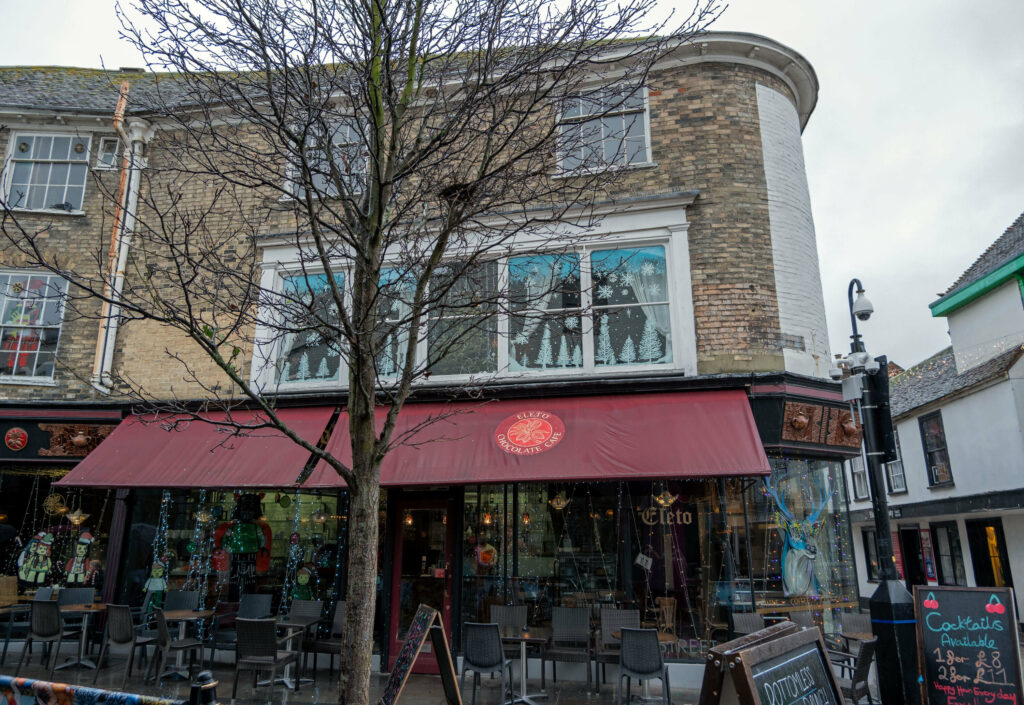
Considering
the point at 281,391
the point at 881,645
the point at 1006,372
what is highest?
the point at 1006,372

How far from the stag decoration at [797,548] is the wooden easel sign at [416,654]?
563 cm

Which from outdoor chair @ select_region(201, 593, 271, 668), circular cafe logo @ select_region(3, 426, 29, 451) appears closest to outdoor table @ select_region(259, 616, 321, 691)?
outdoor chair @ select_region(201, 593, 271, 668)

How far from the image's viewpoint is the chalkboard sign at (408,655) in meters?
4.90

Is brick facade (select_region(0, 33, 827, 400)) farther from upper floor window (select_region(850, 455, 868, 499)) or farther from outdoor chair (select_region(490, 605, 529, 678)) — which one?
upper floor window (select_region(850, 455, 868, 499))

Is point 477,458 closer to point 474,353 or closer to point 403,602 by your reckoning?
point 474,353

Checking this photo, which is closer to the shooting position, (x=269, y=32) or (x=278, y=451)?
(x=269, y=32)

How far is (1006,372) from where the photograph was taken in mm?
17250

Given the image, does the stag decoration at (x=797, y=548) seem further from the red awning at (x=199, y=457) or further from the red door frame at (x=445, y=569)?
the red awning at (x=199, y=457)

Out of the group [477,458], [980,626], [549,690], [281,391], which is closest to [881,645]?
[980,626]

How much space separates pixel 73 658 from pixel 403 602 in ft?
16.0

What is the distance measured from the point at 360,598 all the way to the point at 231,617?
6.72m

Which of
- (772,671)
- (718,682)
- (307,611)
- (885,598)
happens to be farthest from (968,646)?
(307,611)

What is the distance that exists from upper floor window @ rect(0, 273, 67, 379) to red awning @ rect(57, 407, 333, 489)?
2.59 meters

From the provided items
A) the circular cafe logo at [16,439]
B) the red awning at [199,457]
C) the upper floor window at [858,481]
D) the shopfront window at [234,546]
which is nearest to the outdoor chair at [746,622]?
the shopfront window at [234,546]
